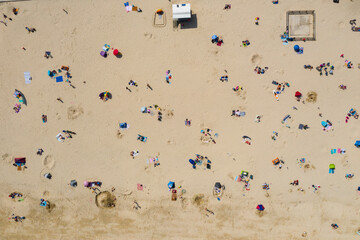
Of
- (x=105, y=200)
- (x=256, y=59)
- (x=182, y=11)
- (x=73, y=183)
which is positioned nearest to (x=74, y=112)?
(x=73, y=183)

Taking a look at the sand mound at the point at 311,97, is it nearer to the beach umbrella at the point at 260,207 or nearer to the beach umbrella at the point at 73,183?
the beach umbrella at the point at 260,207

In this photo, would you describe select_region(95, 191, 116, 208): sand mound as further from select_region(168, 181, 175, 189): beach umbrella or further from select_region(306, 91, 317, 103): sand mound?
select_region(306, 91, 317, 103): sand mound

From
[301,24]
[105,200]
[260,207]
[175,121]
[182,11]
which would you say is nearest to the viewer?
[182,11]

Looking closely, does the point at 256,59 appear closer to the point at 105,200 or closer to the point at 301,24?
the point at 301,24

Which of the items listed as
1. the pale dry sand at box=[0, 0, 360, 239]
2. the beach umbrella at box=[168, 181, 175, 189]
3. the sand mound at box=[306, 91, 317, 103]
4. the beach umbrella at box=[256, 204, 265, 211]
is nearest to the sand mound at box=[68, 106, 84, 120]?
the pale dry sand at box=[0, 0, 360, 239]

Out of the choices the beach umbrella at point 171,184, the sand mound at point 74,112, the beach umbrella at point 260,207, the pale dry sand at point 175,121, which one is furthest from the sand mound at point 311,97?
the sand mound at point 74,112

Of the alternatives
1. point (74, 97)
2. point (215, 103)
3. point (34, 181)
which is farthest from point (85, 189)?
point (215, 103)

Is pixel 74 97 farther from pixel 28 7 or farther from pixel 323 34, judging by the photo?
pixel 323 34
